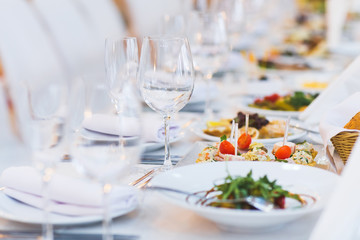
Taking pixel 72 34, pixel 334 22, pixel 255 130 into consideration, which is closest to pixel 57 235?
pixel 255 130

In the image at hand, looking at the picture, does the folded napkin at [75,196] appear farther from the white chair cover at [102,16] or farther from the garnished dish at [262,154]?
the white chair cover at [102,16]

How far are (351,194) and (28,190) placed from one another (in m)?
0.49

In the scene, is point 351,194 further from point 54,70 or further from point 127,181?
point 54,70

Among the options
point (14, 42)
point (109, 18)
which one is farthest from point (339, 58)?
point (14, 42)

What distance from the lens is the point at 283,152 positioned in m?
1.13

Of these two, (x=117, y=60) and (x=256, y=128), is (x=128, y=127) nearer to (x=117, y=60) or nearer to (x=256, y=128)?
(x=117, y=60)

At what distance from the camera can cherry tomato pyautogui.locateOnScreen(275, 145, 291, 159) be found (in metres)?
1.13

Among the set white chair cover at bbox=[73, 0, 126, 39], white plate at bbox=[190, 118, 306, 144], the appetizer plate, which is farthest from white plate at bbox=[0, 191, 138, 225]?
white chair cover at bbox=[73, 0, 126, 39]

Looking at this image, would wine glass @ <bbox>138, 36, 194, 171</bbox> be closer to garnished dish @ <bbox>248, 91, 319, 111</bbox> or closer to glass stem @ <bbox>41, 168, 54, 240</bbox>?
glass stem @ <bbox>41, 168, 54, 240</bbox>

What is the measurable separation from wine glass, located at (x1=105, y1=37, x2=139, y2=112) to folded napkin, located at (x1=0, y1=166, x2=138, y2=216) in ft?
1.06

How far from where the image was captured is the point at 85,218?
0.85 metres

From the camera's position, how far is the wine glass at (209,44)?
1.78m

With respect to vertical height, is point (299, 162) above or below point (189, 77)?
below

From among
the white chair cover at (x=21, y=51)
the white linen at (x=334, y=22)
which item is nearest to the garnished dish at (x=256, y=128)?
the white chair cover at (x=21, y=51)
